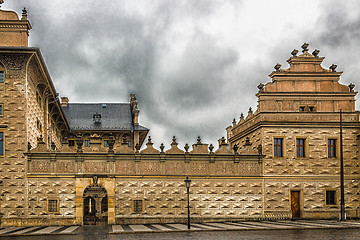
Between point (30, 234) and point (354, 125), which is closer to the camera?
point (30, 234)

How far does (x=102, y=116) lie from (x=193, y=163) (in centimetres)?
2681

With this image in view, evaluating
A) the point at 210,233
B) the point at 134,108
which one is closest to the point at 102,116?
the point at 134,108

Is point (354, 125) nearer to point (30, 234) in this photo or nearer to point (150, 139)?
point (150, 139)

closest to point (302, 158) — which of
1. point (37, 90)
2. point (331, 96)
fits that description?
point (331, 96)

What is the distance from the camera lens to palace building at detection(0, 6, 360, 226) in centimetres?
2691

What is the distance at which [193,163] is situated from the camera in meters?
29.3

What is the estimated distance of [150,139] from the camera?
96.9 ft

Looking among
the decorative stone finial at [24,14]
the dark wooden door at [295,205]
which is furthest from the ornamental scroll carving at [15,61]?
the dark wooden door at [295,205]

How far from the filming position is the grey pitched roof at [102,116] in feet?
168

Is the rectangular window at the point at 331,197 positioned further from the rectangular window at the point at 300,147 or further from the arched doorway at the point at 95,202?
the arched doorway at the point at 95,202

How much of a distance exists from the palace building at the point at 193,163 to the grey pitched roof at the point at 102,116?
18.9 m

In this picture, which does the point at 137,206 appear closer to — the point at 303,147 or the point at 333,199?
the point at 303,147

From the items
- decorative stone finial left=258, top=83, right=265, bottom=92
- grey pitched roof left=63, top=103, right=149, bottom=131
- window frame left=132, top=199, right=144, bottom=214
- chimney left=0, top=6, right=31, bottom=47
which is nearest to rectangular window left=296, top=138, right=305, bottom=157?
decorative stone finial left=258, top=83, right=265, bottom=92

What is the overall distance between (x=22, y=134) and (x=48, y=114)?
9382mm
